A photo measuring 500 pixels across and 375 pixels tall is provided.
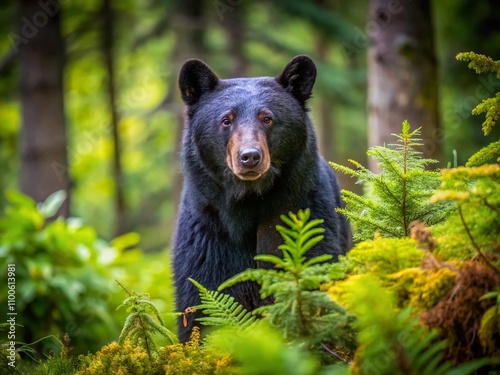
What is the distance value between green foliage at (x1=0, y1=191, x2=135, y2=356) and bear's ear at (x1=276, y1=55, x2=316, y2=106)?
4062mm

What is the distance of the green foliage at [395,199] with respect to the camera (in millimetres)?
2711

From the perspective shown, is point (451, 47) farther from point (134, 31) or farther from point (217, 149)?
point (217, 149)

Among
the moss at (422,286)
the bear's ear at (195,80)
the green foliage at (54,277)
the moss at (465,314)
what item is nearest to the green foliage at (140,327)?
the moss at (422,286)

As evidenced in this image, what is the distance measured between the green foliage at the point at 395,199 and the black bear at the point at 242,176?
109cm

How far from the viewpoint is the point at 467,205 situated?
2061 millimetres

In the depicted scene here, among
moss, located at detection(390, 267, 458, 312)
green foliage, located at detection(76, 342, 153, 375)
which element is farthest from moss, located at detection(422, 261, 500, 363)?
green foliage, located at detection(76, 342, 153, 375)

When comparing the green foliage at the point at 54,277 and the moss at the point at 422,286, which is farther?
the green foliage at the point at 54,277

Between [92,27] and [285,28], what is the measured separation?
281 inches

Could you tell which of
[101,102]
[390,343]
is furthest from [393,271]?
[101,102]

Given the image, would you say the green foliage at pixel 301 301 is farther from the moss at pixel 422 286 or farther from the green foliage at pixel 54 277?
the green foliage at pixel 54 277

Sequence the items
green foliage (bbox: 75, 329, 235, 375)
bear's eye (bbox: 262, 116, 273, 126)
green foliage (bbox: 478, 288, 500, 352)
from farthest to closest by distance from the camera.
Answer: bear's eye (bbox: 262, 116, 273, 126), green foliage (bbox: 75, 329, 235, 375), green foliage (bbox: 478, 288, 500, 352)

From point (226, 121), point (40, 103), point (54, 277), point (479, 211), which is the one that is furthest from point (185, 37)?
point (479, 211)

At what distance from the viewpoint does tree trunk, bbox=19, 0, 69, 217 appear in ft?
34.2

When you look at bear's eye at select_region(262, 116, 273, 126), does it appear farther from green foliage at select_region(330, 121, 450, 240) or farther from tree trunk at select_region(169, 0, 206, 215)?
tree trunk at select_region(169, 0, 206, 215)
